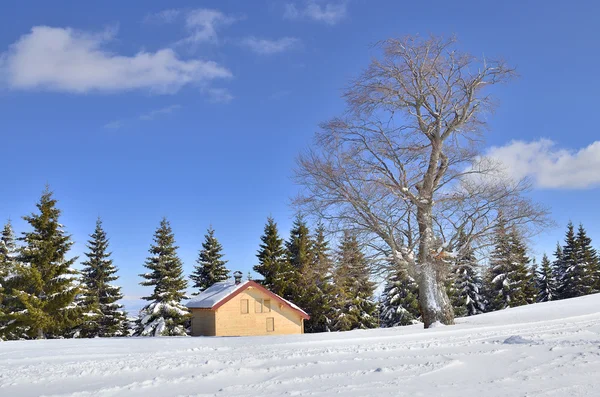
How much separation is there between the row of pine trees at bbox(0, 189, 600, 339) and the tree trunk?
615mm

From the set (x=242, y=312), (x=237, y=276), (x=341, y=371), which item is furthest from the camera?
(x=237, y=276)

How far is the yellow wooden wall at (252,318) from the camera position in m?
34.4

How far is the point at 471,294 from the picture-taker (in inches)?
1951

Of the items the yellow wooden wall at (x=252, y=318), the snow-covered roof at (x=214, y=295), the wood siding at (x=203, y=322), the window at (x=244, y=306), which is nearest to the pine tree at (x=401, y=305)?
the yellow wooden wall at (x=252, y=318)

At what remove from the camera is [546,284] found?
53.1m

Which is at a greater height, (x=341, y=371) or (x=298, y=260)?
(x=298, y=260)

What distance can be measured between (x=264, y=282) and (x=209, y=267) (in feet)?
18.2

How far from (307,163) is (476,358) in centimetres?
947

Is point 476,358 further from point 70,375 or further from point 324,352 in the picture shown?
point 70,375

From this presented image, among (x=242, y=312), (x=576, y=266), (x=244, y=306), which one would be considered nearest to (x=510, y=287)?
(x=576, y=266)

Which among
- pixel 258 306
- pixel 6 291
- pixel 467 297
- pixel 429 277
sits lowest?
pixel 467 297

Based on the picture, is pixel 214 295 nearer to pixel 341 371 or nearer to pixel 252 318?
pixel 252 318

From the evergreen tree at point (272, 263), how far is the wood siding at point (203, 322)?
8367 millimetres

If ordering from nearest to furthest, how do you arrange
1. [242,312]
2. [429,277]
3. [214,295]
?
[429,277] < [242,312] < [214,295]
